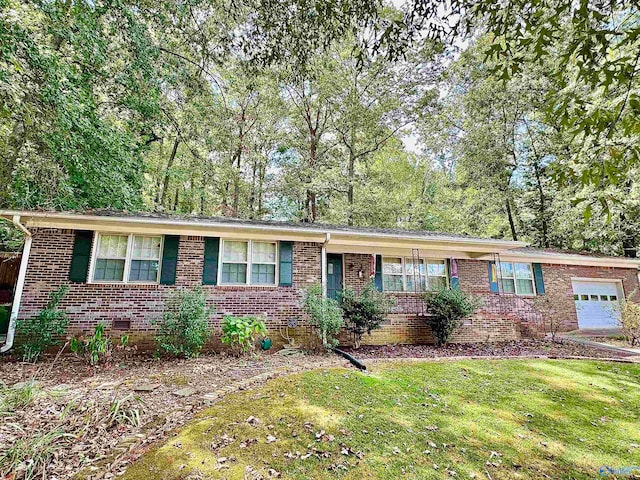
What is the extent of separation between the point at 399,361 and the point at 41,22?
35.4 ft

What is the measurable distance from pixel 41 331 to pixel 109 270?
67.9 inches

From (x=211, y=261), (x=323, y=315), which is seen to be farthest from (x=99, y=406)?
(x=323, y=315)

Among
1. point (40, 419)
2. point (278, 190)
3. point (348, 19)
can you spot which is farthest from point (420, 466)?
point (278, 190)

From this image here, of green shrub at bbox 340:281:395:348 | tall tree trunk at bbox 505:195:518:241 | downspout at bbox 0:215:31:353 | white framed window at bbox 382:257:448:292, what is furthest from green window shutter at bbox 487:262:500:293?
downspout at bbox 0:215:31:353

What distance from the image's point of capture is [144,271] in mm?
8117

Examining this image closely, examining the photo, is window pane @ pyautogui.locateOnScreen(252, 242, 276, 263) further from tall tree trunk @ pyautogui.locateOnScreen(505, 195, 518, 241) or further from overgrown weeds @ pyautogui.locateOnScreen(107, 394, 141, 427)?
tall tree trunk @ pyautogui.locateOnScreen(505, 195, 518, 241)

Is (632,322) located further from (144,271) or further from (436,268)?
(144,271)

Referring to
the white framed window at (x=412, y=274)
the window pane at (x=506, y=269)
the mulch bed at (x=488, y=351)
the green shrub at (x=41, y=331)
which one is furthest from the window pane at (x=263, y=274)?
the window pane at (x=506, y=269)

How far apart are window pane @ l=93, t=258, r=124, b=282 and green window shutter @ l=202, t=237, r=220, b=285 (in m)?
1.90

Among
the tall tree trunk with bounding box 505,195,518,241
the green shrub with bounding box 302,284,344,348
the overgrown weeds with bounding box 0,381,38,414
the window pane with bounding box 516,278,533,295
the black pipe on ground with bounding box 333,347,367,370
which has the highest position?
the tall tree trunk with bounding box 505,195,518,241

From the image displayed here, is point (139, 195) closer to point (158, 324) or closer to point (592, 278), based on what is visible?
point (158, 324)

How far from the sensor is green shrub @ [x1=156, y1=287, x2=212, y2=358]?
23.6 ft

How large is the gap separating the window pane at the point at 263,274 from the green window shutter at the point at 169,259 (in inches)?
74.7

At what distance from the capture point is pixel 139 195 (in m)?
12.4
